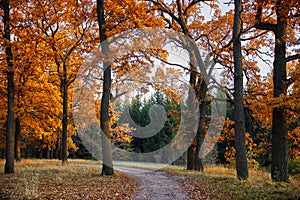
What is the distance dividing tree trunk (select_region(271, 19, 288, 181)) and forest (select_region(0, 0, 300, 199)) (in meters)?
0.04

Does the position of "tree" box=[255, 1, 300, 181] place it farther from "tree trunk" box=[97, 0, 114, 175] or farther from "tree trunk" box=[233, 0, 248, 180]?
"tree trunk" box=[97, 0, 114, 175]

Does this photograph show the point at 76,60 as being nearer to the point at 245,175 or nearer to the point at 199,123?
the point at 199,123

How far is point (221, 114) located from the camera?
21328 millimetres

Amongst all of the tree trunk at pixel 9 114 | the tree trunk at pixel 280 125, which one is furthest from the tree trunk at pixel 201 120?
the tree trunk at pixel 9 114

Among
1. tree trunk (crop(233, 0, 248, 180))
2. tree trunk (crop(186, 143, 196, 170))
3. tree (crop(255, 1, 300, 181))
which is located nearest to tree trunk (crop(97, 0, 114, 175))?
tree trunk (crop(233, 0, 248, 180))

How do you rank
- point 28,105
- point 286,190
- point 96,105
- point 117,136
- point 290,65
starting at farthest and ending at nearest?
point 117,136
point 96,105
point 28,105
point 290,65
point 286,190

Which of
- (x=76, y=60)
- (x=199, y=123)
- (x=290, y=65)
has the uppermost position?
(x=76, y=60)

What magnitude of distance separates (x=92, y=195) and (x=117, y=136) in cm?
2199

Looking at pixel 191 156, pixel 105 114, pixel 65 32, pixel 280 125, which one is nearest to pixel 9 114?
pixel 105 114

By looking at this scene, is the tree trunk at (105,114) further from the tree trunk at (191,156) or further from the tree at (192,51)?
the tree trunk at (191,156)

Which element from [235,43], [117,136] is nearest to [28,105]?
[117,136]

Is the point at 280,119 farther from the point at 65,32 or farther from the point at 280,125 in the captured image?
the point at 65,32

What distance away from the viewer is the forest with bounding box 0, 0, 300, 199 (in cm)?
1178

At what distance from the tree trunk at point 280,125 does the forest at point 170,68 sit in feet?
0.13
